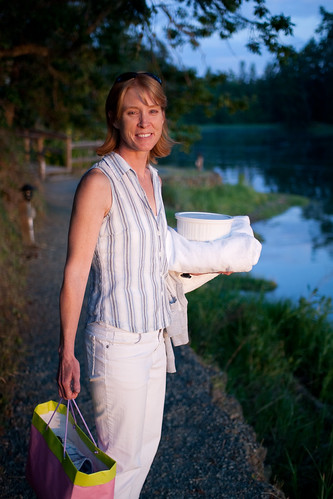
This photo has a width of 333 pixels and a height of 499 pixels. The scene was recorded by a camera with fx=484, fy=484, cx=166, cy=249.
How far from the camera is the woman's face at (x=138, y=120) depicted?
1.71m

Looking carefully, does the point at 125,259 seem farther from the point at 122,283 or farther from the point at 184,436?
the point at 184,436

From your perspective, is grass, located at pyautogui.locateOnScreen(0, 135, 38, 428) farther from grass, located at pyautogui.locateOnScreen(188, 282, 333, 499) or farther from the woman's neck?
the woman's neck

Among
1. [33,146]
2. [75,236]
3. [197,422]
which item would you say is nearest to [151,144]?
[75,236]

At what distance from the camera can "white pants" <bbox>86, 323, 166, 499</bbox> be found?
1638 mm

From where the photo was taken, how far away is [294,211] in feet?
60.3

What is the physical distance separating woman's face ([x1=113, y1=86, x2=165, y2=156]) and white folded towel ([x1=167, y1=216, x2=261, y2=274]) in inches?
14.2

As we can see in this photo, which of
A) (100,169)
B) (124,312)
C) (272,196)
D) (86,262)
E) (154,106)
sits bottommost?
(272,196)

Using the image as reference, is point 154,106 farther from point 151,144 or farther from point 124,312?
point 124,312

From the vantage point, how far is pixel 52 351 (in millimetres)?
3957

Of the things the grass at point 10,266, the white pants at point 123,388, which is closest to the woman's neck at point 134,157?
the white pants at point 123,388

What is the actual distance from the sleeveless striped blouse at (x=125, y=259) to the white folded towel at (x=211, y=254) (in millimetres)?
144

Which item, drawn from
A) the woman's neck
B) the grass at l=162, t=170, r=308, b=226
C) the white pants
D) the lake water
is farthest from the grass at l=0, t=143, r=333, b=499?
the grass at l=162, t=170, r=308, b=226

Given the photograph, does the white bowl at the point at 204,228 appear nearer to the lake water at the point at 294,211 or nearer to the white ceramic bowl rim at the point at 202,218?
the white ceramic bowl rim at the point at 202,218

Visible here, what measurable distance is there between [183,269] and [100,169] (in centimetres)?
51
